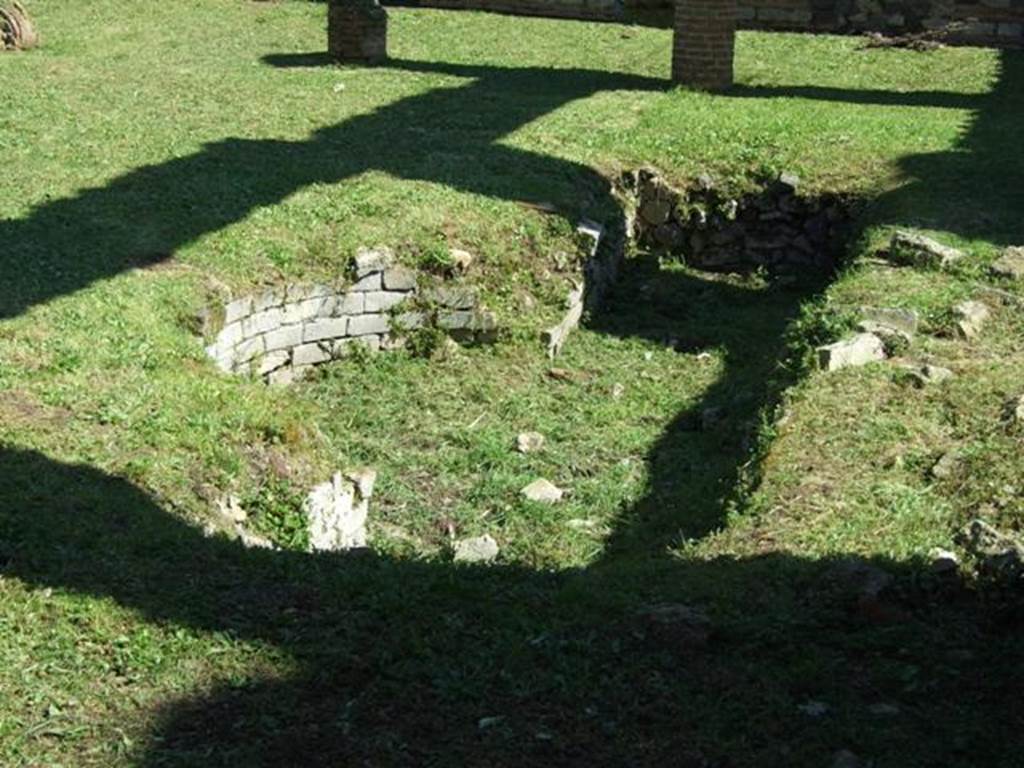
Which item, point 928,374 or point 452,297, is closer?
point 928,374

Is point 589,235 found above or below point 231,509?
above

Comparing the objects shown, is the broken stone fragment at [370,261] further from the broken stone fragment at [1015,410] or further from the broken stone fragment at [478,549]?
the broken stone fragment at [1015,410]

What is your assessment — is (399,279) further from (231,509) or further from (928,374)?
(928,374)

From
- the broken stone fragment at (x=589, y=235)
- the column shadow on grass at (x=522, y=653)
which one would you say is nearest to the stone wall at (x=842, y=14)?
the broken stone fragment at (x=589, y=235)

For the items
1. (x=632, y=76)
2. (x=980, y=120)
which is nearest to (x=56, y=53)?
(x=632, y=76)

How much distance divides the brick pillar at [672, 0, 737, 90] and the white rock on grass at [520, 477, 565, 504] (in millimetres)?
7671

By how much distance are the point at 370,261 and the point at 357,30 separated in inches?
254

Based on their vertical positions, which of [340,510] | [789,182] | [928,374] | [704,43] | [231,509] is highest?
[704,43]

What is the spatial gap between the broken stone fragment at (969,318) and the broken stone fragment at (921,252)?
82 cm

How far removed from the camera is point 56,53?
1577 centimetres

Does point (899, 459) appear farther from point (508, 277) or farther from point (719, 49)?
point (719, 49)

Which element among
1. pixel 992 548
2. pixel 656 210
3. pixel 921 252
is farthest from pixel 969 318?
pixel 656 210

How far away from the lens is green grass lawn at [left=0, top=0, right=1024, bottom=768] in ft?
16.1

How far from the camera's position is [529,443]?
8.77m
